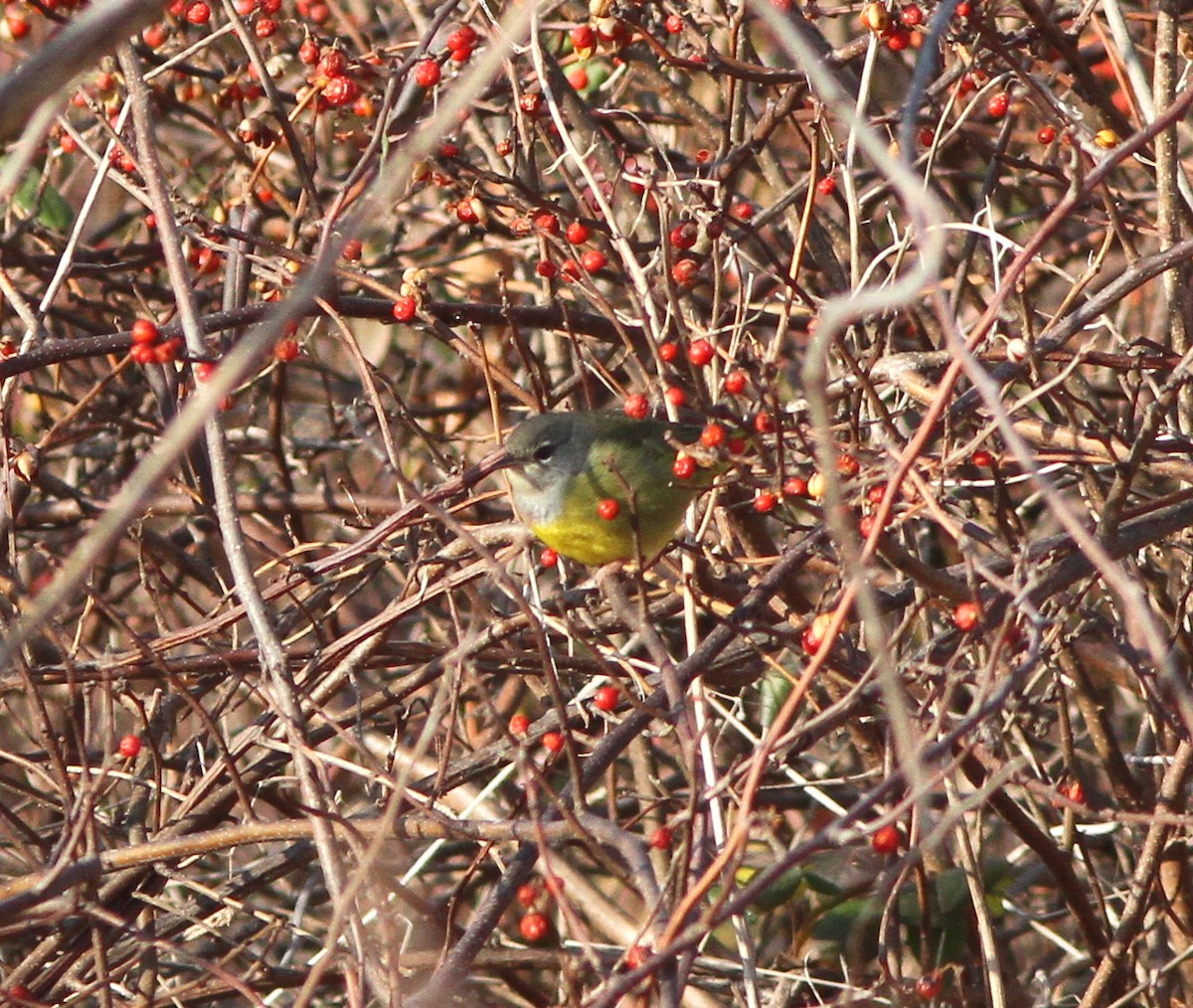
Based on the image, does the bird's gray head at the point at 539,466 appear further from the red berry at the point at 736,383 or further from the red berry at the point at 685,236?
the red berry at the point at 736,383

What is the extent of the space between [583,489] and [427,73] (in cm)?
128

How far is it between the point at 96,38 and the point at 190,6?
325cm

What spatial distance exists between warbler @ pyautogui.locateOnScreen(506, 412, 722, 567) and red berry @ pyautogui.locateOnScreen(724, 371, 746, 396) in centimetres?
62

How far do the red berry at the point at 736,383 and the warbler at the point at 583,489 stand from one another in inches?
24.2

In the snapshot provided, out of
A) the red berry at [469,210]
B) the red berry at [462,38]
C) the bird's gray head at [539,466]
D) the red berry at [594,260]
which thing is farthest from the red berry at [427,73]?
the bird's gray head at [539,466]

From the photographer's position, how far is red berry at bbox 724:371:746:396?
11.0 ft

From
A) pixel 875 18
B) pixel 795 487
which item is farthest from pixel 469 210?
pixel 795 487

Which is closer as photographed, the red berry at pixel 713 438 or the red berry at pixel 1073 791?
the red berry at pixel 713 438

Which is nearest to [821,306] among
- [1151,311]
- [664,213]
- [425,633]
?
[664,213]

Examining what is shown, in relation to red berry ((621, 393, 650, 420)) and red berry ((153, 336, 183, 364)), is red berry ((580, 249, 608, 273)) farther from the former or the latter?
red berry ((153, 336, 183, 364))

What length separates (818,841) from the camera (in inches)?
81.7

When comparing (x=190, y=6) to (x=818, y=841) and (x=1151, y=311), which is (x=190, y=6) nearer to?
(x=818, y=841)

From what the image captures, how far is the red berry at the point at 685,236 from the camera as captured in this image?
12.9ft

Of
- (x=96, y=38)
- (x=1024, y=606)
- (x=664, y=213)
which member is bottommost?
(x=1024, y=606)
